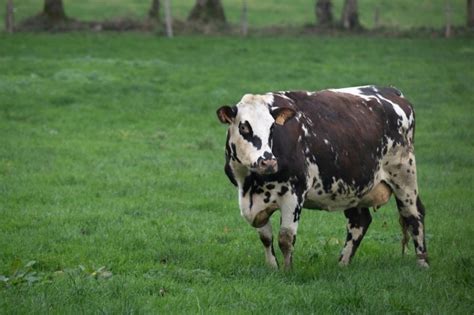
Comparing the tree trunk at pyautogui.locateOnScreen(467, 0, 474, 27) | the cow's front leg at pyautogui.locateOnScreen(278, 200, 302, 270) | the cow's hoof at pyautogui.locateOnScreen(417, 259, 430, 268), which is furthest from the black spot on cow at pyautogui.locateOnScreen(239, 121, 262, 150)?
the tree trunk at pyautogui.locateOnScreen(467, 0, 474, 27)

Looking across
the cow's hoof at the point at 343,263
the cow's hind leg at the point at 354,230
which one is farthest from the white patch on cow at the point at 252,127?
the cow's hind leg at the point at 354,230

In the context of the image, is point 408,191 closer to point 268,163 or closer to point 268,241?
point 268,241

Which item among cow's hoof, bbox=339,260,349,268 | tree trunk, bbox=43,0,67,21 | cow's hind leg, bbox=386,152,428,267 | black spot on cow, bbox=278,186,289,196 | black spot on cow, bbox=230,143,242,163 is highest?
black spot on cow, bbox=230,143,242,163

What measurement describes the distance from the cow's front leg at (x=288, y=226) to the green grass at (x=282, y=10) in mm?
37989

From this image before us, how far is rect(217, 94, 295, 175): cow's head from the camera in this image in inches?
352

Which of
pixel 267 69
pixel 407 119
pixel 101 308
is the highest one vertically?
pixel 407 119

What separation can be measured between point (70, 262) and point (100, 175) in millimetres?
5906

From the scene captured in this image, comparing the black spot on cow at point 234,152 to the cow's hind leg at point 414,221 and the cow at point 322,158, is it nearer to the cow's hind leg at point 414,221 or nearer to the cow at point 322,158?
the cow at point 322,158

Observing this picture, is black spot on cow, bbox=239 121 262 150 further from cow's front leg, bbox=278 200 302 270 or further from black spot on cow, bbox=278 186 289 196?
cow's front leg, bbox=278 200 302 270

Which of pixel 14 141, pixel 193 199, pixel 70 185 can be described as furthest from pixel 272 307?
pixel 14 141

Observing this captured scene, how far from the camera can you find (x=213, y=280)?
890 cm

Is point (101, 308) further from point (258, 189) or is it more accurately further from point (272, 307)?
point (258, 189)

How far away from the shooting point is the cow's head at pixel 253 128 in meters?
8.93

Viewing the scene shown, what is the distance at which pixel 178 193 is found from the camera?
14664 mm
